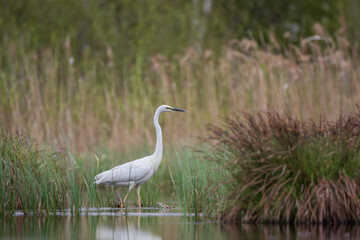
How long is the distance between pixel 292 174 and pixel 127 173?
2.48 metres

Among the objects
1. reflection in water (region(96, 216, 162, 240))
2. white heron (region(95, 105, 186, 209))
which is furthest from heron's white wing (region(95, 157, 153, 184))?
reflection in water (region(96, 216, 162, 240))

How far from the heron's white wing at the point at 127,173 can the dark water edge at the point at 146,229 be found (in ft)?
2.71

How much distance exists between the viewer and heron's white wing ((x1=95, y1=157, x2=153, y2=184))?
301 inches

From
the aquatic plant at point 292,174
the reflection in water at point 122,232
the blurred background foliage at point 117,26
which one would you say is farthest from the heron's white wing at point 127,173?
the blurred background foliage at point 117,26

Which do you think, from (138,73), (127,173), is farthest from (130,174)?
(138,73)

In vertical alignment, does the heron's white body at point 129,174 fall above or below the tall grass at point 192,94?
below

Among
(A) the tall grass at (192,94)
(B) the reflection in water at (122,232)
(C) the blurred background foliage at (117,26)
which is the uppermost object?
(C) the blurred background foliage at (117,26)

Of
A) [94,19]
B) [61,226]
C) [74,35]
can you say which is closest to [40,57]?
[74,35]

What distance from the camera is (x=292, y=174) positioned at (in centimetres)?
600

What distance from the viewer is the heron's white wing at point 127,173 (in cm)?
764

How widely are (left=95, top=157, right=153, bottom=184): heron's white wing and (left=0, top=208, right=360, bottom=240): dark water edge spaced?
0.83 meters

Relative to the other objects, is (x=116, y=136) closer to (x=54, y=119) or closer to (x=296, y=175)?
(x=54, y=119)

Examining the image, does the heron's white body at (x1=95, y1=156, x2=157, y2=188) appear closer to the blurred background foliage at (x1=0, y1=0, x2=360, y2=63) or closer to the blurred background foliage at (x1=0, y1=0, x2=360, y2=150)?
the blurred background foliage at (x1=0, y1=0, x2=360, y2=150)

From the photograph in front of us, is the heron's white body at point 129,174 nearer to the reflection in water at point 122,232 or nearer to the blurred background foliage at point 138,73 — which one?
the blurred background foliage at point 138,73
